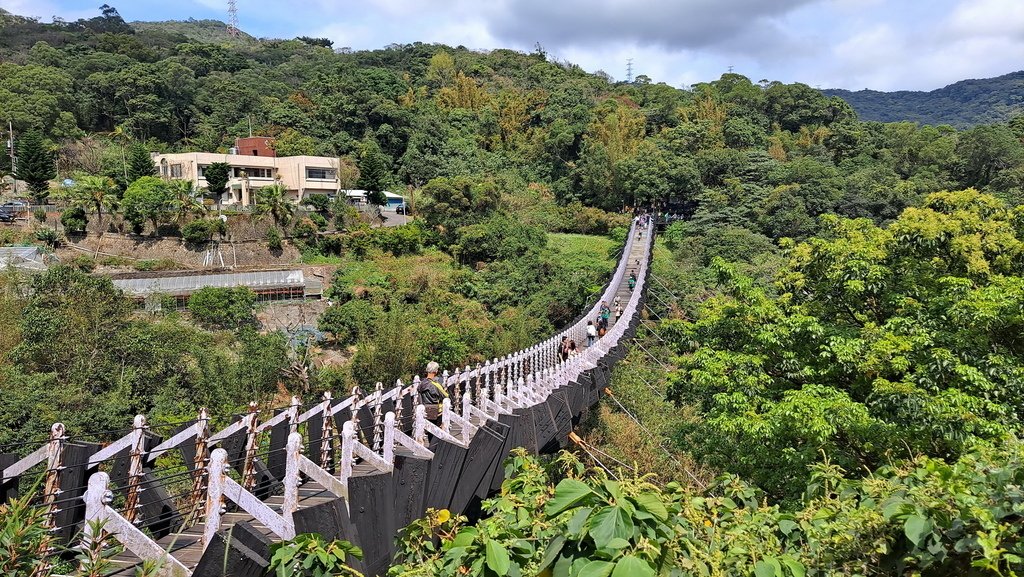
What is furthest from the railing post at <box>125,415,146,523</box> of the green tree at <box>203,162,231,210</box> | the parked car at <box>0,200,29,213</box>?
the green tree at <box>203,162,231,210</box>

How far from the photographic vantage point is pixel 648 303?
2019cm

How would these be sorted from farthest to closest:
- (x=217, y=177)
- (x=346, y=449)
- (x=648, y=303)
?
(x=217, y=177), (x=648, y=303), (x=346, y=449)

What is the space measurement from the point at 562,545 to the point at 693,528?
89 cm

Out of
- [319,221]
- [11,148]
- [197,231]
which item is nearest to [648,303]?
[319,221]

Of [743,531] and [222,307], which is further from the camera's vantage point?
[222,307]

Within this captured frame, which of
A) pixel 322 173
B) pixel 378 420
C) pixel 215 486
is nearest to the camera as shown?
pixel 215 486

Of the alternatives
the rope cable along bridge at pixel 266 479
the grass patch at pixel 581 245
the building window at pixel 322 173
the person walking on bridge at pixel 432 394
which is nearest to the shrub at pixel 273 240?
the building window at pixel 322 173

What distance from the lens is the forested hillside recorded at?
85.4 inches

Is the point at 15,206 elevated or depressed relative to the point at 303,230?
elevated

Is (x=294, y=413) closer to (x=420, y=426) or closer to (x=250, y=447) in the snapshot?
(x=250, y=447)

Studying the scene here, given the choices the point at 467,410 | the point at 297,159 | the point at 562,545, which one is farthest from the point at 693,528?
the point at 297,159

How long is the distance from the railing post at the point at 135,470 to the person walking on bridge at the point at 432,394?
95.1 inches

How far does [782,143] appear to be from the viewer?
40062 mm

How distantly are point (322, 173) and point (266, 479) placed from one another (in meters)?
30.7
